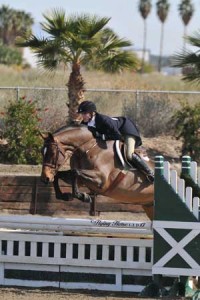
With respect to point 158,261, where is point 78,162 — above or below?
above

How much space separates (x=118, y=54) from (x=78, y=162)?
8586mm

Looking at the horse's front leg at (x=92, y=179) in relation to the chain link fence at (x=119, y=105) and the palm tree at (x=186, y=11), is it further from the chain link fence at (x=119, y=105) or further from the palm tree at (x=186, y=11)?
the palm tree at (x=186, y=11)

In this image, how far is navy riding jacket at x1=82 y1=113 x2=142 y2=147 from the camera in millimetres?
9930

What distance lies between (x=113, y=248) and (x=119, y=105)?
45.6ft

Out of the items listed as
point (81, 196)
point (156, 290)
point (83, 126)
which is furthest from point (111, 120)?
point (156, 290)

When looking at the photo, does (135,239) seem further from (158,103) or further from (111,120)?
(158,103)

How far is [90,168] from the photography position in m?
9.88

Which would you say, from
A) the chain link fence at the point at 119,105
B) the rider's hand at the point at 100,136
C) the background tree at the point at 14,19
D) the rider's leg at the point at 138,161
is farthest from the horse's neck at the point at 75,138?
the background tree at the point at 14,19

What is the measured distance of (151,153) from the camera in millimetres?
18766

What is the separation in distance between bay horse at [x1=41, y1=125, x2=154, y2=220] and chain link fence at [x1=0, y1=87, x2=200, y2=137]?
904cm

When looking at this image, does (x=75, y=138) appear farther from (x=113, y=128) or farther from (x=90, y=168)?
(x=113, y=128)

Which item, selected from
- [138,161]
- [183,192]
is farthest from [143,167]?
[183,192]

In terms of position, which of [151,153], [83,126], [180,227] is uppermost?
[83,126]

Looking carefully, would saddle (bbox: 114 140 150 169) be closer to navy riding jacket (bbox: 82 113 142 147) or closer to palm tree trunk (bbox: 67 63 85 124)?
navy riding jacket (bbox: 82 113 142 147)
